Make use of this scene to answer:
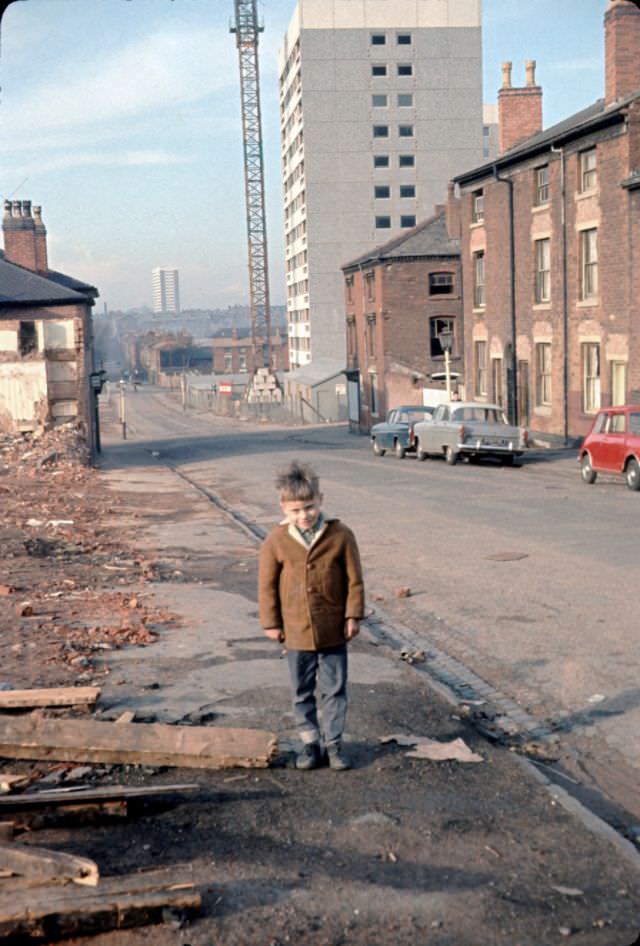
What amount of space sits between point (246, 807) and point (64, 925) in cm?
161

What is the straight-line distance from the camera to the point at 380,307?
56719 mm

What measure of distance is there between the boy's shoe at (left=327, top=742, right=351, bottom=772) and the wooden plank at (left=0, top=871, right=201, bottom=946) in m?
1.87

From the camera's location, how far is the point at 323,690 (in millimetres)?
6574

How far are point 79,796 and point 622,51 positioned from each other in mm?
31342

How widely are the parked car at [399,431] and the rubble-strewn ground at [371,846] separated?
92.4 ft

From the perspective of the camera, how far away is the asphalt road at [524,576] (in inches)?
309

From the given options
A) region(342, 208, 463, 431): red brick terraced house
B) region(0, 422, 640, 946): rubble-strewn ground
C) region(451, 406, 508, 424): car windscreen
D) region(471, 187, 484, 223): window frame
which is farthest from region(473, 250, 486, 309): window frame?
region(0, 422, 640, 946): rubble-strewn ground

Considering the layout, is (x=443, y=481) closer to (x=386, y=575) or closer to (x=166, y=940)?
(x=386, y=575)

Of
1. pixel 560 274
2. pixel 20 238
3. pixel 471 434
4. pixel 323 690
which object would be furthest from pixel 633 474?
pixel 20 238

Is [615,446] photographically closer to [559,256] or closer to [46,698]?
[559,256]

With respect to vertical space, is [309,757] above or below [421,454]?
above

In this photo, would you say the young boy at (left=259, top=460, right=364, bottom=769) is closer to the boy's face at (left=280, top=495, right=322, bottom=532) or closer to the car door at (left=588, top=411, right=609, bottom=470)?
the boy's face at (left=280, top=495, right=322, bottom=532)

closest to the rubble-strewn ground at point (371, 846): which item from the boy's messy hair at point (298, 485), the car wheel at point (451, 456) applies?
the boy's messy hair at point (298, 485)

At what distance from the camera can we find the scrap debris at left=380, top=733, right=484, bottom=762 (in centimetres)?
661
